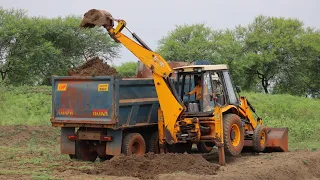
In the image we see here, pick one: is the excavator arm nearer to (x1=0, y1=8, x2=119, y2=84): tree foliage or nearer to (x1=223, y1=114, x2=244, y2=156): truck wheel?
(x1=223, y1=114, x2=244, y2=156): truck wheel

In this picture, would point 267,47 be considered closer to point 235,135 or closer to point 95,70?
point 235,135

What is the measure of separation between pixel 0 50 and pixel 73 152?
34311 millimetres

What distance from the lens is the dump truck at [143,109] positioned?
528 inches

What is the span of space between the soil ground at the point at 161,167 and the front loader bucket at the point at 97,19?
138 inches

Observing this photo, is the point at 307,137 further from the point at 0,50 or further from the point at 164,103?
the point at 0,50

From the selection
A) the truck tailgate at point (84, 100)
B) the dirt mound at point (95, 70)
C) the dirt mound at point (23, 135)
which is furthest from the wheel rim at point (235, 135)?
the dirt mound at point (23, 135)

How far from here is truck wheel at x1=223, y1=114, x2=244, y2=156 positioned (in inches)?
529

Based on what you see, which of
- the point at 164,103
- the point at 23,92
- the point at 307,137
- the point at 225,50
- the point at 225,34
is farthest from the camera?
the point at 225,34

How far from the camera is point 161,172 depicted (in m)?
11.4

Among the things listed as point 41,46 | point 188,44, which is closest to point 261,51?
point 188,44

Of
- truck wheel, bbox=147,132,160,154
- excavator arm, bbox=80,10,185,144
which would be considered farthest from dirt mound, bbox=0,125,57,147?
excavator arm, bbox=80,10,185,144

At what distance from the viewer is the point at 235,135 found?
14172mm

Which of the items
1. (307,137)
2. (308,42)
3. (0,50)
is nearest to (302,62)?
(308,42)

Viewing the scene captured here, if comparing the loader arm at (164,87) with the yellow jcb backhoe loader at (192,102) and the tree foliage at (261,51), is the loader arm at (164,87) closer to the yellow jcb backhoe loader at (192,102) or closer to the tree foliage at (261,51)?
the yellow jcb backhoe loader at (192,102)
